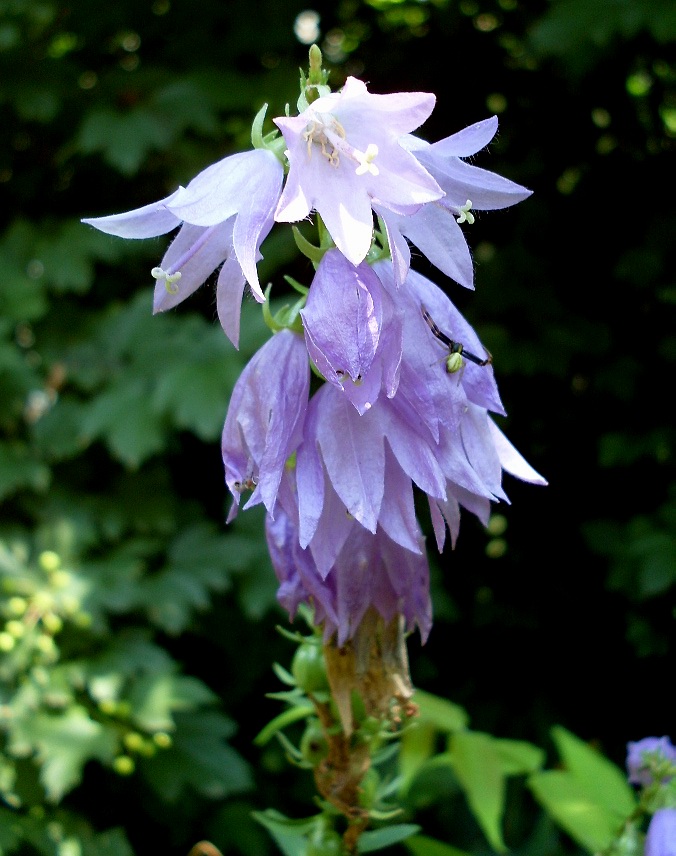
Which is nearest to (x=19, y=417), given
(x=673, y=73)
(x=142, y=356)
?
(x=142, y=356)

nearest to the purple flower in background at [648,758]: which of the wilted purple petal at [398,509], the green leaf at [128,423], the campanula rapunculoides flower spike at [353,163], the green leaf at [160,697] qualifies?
the wilted purple petal at [398,509]

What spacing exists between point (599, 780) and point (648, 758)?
0.27m

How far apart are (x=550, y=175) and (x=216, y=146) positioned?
3.52 ft

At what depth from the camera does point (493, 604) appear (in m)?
2.62

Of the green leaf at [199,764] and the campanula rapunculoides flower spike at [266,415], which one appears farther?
the green leaf at [199,764]

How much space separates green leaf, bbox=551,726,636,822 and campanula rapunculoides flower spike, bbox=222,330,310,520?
760 millimetres

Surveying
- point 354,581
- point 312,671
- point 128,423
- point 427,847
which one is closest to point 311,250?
point 354,581

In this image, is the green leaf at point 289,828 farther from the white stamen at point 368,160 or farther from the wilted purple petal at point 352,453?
the white stamen at point 368,160

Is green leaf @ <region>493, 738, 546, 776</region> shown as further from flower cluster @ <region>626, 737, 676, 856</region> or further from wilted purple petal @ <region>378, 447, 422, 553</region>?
wilted purple petal @ <region>378, 447, 422, 553</region>

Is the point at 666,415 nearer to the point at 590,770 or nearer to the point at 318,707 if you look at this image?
the point at 590,770

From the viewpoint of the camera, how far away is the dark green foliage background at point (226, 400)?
1.84 meters

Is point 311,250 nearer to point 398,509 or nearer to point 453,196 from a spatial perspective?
point 453,196

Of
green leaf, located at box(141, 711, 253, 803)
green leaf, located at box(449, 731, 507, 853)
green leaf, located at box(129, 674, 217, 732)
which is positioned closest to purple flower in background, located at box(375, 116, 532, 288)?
green leaf, located at box(449, 731, 507, 853)

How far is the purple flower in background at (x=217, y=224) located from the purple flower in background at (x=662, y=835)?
0.66 m
